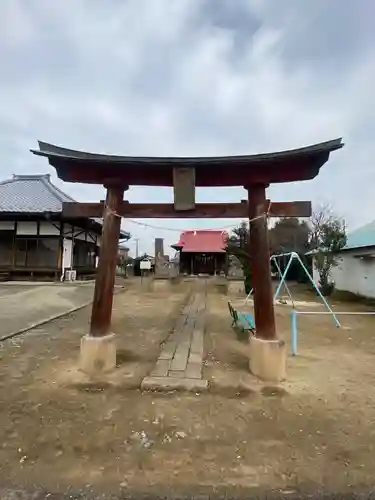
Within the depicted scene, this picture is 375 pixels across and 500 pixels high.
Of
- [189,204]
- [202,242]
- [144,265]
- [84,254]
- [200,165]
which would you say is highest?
[202,242]

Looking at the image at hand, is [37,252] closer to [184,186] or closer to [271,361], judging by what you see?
[184,186]

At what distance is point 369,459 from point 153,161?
3.92 meters

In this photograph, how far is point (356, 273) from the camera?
15.8 metres

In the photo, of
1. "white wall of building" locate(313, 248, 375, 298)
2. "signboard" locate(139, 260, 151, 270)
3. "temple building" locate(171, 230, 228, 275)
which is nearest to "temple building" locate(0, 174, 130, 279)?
A: "signboard" locate(139, 260, 151, 270)

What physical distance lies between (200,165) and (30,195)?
17.8m

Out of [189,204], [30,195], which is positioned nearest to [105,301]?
[189,204]

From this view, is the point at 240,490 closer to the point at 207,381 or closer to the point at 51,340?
the point at 207,381

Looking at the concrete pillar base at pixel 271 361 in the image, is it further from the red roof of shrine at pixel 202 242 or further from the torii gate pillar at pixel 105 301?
the red roof of shrine at pixel 202 242

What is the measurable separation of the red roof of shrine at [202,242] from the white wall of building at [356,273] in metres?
11.5

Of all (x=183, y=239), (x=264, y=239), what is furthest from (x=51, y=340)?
(x=183, y=239)

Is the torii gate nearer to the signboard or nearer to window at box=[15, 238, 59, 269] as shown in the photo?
window at box=[15, 238, 59, 269]

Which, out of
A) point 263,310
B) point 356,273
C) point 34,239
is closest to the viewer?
point 263,310

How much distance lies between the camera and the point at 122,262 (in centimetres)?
3297

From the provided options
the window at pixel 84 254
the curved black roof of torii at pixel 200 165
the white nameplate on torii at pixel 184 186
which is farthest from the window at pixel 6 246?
the white nameplate on torii at pixel 184 186
